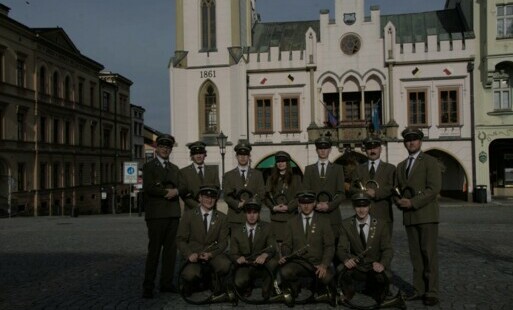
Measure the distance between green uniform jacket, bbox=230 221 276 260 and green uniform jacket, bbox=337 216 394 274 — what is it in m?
0.96

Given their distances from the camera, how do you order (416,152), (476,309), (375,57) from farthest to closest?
1. (375,57)
2. (416,152)
3. (476,309)

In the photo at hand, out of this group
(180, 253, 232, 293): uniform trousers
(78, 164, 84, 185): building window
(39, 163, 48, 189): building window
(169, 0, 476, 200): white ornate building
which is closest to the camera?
(180, 253, 232, 293): uniform trousers

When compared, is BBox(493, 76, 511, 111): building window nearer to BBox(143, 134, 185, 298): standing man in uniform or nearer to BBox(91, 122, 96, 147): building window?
BBox(143, 134, 185, 298): standing man in uniform

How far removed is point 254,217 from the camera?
24.0 ft

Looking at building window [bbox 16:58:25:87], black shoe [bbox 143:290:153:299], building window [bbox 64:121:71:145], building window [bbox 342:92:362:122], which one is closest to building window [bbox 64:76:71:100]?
building window [bbox 64:121:71:145]

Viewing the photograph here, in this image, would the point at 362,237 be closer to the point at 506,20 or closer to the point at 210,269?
the point at 210,269

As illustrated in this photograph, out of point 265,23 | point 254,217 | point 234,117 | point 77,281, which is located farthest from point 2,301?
point 265,23

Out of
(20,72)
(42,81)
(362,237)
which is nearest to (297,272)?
(362,237)

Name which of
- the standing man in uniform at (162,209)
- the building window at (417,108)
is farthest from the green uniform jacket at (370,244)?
the building window at (417,108)

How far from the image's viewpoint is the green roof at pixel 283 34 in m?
31.2

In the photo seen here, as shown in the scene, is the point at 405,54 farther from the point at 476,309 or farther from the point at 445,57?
the point at 476,309

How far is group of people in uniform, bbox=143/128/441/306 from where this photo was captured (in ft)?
22.4

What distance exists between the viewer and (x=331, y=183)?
7.82 metres

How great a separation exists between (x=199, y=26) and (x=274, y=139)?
745 cm
